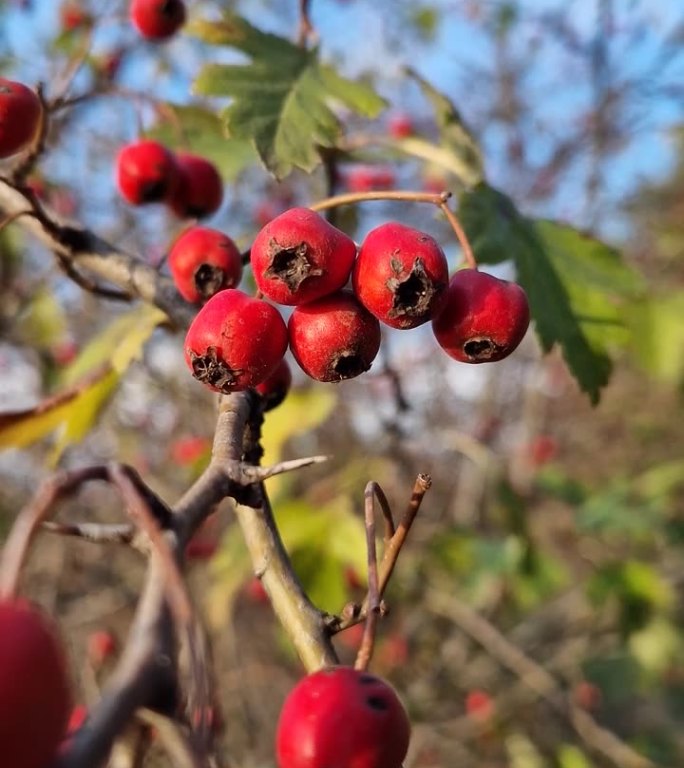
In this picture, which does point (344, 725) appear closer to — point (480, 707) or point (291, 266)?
point (291, 266)

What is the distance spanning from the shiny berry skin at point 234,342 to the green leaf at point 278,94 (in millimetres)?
364

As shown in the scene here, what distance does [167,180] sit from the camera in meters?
1.38

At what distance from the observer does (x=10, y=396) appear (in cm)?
462

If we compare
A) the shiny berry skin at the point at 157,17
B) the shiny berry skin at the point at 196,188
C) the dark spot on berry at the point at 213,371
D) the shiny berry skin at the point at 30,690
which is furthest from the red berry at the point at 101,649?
the shiny berry skin at the point at 30,690

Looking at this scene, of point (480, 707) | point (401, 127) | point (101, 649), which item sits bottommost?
point (480, 707)

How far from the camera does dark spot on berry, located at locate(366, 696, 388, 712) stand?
0.62 m

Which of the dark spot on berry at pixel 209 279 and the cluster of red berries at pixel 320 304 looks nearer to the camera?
the cluster of red berries at pixel 320 304

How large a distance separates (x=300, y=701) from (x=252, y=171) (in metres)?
4.68

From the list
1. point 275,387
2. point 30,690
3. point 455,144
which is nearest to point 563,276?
point 455,144

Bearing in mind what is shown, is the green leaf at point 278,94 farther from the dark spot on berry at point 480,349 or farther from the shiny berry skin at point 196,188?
the dark spot on berry at point 480,349

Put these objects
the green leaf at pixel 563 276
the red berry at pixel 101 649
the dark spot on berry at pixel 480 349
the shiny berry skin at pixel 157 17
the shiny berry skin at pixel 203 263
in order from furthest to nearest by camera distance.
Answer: the red berry at pixel 101 649
the shiny berry skin at pixel 157 17
the green leaf at pixel 563 276
the shiny berry skin at pixel 203 263
the dark spot on berry at pixel 480 349

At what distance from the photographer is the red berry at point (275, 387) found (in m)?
1.01

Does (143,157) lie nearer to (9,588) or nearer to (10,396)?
(9,588)

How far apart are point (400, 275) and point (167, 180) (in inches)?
28.0
